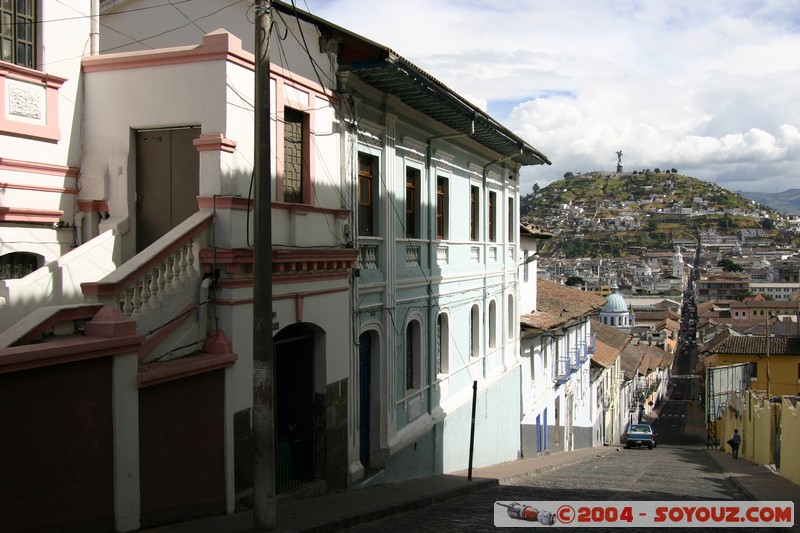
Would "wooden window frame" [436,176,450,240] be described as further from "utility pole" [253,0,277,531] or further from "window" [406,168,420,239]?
"utility pole" [253,0,277,531]

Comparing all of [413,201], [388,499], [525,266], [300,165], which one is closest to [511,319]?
[525,266]

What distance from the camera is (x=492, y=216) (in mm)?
20969

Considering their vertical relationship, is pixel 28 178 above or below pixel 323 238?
above

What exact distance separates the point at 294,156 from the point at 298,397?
3361 millimetres

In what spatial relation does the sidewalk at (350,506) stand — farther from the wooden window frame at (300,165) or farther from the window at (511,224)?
the window at (511,224)

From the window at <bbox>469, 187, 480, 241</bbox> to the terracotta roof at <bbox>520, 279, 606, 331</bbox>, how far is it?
520 centimetres

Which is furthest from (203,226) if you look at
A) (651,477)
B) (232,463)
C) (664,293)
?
(664,293)

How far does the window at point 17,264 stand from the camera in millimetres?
9602

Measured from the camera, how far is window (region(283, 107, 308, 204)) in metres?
10.6

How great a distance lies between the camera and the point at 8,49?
9305mm

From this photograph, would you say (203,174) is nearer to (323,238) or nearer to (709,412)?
(323,238)

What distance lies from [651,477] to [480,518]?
9961 mm

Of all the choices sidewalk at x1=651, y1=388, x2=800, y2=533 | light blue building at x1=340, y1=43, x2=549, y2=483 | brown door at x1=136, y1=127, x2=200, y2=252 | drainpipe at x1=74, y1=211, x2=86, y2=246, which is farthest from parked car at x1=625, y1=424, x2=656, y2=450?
drainpipe at x1=74, y1=211, x2=86, y2=246

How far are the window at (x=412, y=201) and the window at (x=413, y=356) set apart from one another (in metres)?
1.79
